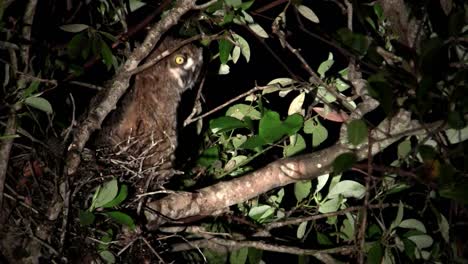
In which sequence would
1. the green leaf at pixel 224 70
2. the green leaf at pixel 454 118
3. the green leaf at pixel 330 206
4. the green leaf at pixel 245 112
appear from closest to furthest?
the green leaf at pixel 454 118
the green leaf at pixel 330 206
the green leaf at pixel 245 112
the green leaf at pixel 224 70

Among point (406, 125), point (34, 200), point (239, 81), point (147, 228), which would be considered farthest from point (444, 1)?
point (239, 81)

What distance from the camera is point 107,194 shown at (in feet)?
3.18

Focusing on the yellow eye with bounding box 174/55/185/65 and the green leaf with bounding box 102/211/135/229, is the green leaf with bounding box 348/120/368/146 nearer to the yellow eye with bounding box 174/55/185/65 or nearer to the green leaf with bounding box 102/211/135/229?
the green leaf with bounding box 102/211/135/229

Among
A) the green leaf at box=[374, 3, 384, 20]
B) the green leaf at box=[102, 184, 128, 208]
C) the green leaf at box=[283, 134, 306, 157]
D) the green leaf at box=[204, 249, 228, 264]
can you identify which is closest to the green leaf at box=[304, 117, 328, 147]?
the green leaf at box=[283, 134, 306, 157]

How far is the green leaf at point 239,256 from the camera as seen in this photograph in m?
1.29

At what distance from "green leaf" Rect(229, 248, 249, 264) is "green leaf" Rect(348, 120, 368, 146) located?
1.97 feet

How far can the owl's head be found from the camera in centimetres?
131

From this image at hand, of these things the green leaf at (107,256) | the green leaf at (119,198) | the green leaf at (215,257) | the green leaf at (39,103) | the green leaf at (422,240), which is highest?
the green leaf at (422,240)

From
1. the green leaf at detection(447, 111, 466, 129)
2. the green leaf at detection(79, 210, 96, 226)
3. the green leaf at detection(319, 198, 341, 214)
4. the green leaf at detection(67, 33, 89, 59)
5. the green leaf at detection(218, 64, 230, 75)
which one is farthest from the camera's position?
the green leaf at detection(218, 64, 230, 75)

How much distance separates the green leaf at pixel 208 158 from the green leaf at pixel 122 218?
1.56ft

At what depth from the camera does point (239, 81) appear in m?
2.43

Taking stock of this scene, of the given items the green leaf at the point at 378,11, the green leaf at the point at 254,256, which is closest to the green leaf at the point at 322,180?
the green leaf at the point at 254,256

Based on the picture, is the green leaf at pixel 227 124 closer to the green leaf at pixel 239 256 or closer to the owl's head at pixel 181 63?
the owl's head at pixel 181 63

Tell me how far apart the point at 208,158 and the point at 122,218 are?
0.51 m
